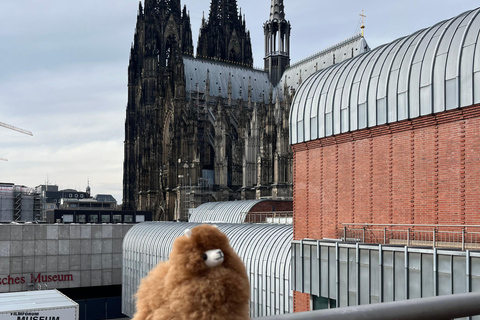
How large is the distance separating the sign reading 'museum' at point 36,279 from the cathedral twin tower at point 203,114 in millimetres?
21868

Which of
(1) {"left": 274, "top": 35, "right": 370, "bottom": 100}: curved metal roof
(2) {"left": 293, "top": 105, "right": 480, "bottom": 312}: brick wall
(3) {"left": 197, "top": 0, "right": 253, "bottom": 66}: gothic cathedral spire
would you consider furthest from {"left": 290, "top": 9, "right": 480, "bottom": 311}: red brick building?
(3) {"left": 197, "top": 0, "right": 253, "bottom": 66}: gothic cathedral spire

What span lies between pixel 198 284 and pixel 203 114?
68.5m

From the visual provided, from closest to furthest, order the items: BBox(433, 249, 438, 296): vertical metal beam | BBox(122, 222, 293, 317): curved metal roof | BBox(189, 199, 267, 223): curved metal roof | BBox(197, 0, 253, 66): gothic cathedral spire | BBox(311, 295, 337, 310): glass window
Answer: BBox(433, 249, 438, 296): vertical metal beam → BBox(311, 295, 337, 310): glass window → BBox(122, 222, 293, 317): curved metal roof → BBox(189, 199, 267, 223): curved metal roof → BBox(197, 0, 253, 66): gothic cathedral spire

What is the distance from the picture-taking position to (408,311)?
2701 millimetres

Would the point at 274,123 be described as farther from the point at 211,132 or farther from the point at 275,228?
the point at 275,228

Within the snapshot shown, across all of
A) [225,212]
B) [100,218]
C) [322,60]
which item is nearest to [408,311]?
[225,212]

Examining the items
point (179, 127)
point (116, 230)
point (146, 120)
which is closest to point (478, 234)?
point (116, 230)

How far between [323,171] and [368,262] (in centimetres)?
605

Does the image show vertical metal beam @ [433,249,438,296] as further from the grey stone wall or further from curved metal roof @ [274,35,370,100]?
curved metal roof @ [274,35,370,100]

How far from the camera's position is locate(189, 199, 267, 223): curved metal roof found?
139 feet

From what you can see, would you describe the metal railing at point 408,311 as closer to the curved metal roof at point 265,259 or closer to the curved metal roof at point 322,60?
the curved metal roof at point 265,259

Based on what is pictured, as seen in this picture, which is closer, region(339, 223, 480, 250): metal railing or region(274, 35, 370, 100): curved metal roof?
region(339, 223, 480, 250): metal railing

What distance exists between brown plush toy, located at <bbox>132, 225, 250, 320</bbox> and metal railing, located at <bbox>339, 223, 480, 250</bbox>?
12.1 metres

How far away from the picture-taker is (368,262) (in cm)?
1570
